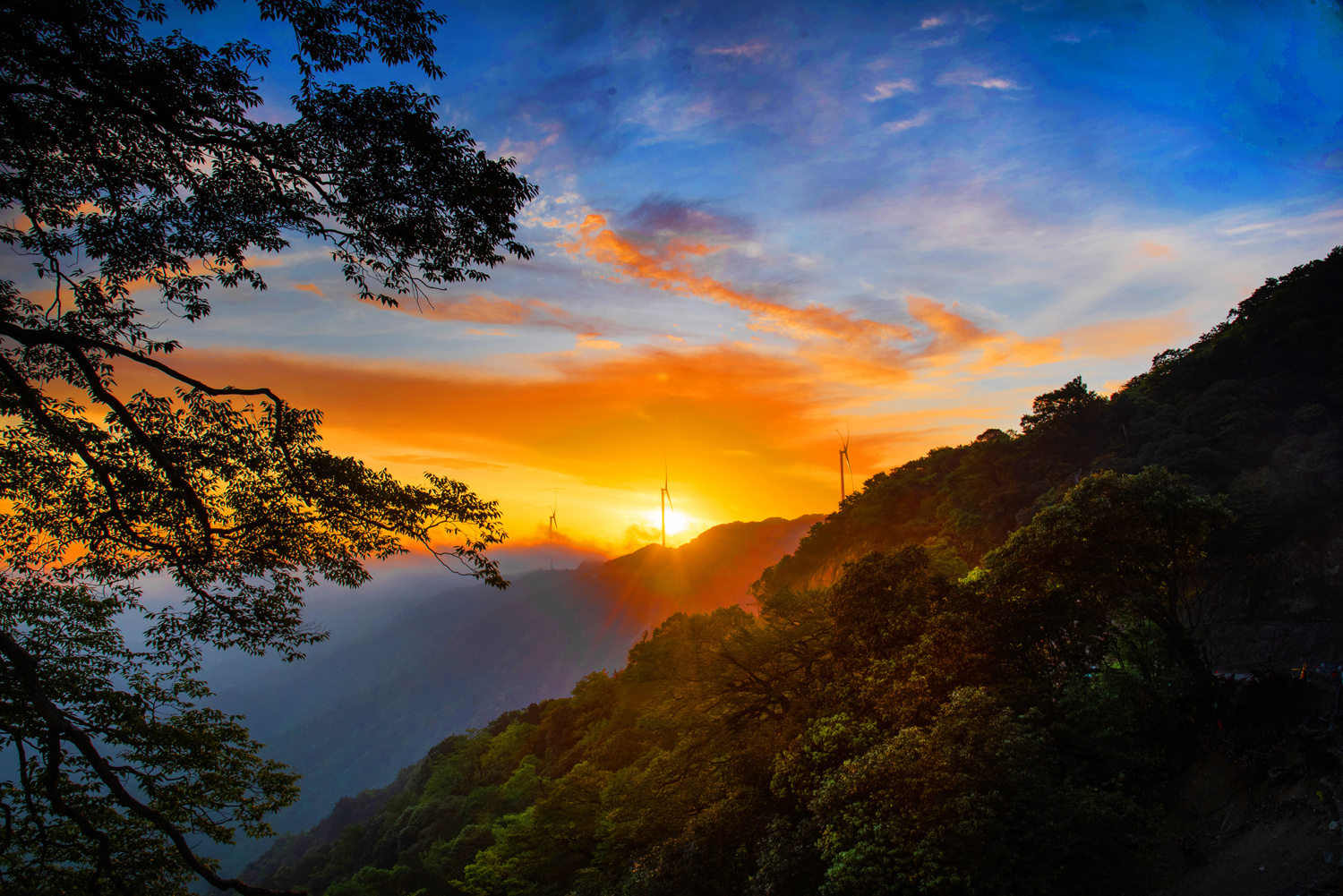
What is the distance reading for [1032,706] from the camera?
13875mm

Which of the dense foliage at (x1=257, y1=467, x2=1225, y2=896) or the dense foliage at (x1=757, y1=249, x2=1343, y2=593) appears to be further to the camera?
the dense foliage at (x1=757, y1=249, x2=1343, y2=593)

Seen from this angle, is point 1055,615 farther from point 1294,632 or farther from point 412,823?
point 412,823

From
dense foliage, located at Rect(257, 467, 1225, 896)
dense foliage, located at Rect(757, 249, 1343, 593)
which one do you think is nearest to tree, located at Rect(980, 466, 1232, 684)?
dense foliage, located at Rect(257, 467, 1225, 896)

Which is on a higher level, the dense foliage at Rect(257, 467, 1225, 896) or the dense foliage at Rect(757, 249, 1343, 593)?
the dense foliage at Rect(757, 249, 1343, 593)

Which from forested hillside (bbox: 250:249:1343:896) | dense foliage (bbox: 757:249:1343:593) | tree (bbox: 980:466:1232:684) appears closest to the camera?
forested hillside (bbox: 250:249:1343:896)

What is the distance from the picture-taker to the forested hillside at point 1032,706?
1184cm

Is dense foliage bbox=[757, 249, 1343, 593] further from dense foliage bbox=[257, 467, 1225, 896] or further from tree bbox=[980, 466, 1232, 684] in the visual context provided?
dense foliage bbox=[257, 467, 1225, 896]

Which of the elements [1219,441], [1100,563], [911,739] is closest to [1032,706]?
[911,739]

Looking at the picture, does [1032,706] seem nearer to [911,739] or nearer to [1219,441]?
[911,739]

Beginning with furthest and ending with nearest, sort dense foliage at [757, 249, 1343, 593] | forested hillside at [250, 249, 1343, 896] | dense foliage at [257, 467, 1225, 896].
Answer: dense foliage at [757, 249, 1343, 593], forested hillside at [250, 249, 1343, 896], dense foliage at [257, 467, 1225, 896]

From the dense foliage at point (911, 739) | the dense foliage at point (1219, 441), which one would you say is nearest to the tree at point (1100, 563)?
the dense foliage at point (911, 739)

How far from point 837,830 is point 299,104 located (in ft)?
55.3

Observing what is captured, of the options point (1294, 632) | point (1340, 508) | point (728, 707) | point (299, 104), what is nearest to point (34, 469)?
point (299, 104)

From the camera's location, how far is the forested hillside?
11844 mm
